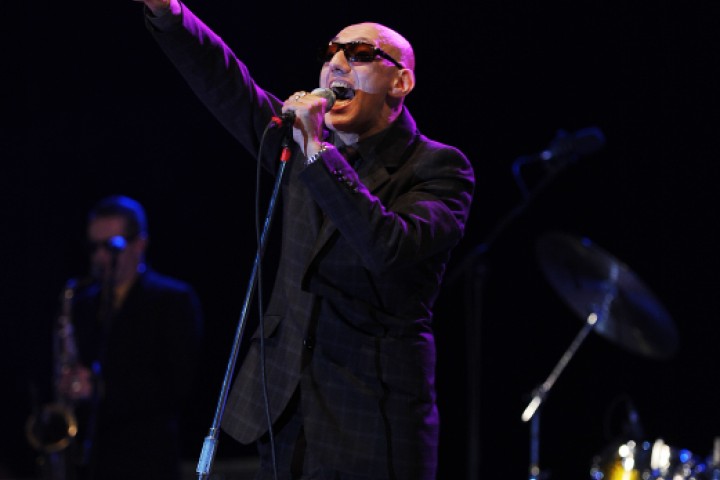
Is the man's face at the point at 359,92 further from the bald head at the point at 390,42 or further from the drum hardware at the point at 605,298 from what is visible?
the drum hardware at the point at 605,298

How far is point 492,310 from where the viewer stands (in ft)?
18.9

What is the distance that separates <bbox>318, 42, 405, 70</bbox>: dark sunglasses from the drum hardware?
219 centimetres

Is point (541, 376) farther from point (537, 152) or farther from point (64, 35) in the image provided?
point (64, 35)

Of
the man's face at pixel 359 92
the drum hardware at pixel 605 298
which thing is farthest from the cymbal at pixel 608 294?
the man's face at pixel 359 92

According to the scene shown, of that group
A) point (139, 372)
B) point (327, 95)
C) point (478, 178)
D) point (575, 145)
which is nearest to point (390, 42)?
point (327, 95)

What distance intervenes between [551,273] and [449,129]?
1.03 m

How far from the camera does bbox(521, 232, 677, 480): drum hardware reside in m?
4.57

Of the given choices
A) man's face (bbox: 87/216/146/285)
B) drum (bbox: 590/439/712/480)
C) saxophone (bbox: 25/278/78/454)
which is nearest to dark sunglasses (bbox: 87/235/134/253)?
man's face (bbox: 87/216/146/285)

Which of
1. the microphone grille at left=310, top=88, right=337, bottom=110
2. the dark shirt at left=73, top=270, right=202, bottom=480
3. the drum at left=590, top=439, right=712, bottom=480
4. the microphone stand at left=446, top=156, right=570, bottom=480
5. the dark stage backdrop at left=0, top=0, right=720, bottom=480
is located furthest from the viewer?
the dark stage backdrop at left=0, top=0, right=720, bottom=480

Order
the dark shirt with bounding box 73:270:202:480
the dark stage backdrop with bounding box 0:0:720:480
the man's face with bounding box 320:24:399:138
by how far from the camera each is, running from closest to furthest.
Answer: the man's face with bounding box 320:24:399:138 < the dark shirt with bounding box 73:270:202:480 < the dark stage backdrop with bounding box 0:0:720:480

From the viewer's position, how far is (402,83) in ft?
9.14

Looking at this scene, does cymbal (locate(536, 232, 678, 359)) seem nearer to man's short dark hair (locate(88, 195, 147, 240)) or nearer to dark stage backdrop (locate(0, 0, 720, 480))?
dark stage backdrop (locate(0, 0, 720, 480))

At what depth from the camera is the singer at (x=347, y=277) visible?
2289 mm

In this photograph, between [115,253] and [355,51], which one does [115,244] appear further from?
[355,51]
